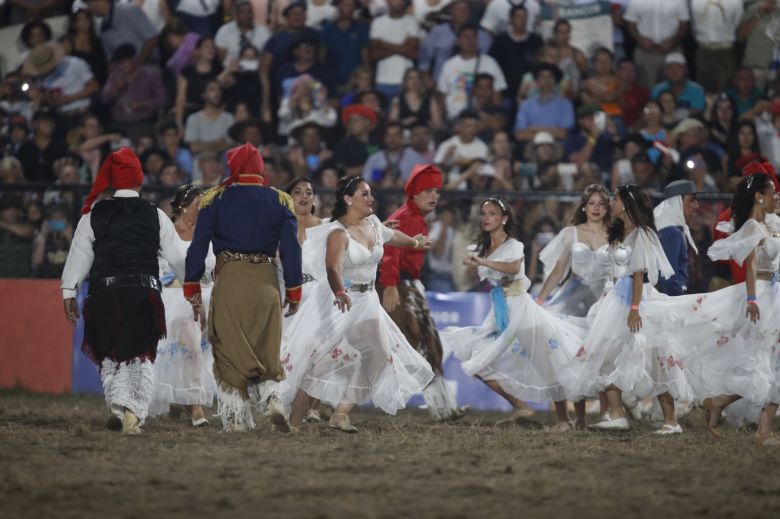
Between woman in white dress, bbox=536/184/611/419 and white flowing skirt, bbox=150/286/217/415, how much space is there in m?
2.87

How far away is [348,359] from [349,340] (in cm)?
15

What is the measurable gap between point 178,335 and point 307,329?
1.41 metres

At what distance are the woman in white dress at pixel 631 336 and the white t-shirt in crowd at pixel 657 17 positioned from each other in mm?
6388

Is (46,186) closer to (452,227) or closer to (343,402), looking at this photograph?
(452,227)

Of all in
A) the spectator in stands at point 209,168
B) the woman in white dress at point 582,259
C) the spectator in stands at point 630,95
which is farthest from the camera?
the spectator in stands at point 630,95

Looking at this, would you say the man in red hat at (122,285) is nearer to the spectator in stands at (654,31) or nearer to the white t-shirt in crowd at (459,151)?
the white t-shirt in crowd at (459,151)

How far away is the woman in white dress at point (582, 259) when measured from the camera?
10016 millimetres

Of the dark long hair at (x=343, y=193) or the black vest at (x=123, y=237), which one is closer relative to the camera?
the black vest at (x=123, y=237)

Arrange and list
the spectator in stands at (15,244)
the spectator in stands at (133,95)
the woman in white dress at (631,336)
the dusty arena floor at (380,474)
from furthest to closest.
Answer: the spectator in stands at (133,95), the spectator in stands at (15,244), the woman in white dress at (631,336), the dusty arena floor at (380,474)

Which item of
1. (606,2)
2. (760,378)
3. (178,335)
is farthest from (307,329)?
Answer: (606,2)

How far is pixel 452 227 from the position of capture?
12.5 metres

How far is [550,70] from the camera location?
577 inches

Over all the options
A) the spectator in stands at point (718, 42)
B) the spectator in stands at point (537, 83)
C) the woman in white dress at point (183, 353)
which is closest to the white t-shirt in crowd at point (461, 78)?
the spectator in stands at point (537, 83)

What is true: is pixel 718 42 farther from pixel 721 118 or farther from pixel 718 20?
pixel 721 118
